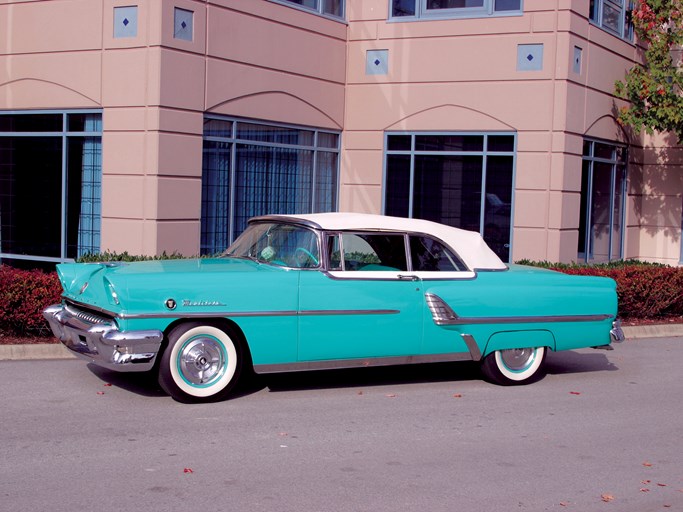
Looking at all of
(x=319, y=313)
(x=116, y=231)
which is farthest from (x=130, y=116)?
(x=319, y=313)

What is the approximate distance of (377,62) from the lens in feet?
51.5

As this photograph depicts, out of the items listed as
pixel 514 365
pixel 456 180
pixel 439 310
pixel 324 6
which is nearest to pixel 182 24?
pixel 324 6

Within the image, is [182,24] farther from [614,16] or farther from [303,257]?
[614,16]

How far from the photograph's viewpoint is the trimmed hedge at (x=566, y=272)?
9.76 m

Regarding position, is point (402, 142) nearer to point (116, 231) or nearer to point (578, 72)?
point (578, 72)

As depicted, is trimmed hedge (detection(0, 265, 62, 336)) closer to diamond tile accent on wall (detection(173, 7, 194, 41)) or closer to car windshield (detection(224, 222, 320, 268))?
car windshield (detection(224, 222, 320, 268))

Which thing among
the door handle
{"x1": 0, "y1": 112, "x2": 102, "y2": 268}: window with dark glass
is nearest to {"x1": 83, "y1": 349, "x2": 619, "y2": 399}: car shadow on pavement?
the door handle

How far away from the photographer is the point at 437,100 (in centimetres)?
1542

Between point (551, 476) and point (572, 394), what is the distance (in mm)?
2740

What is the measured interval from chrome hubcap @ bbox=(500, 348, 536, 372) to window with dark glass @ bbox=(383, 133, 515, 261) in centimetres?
619

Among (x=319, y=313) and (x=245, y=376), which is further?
(x=245, y=376)

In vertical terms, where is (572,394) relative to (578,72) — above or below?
below

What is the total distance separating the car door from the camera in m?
7.94

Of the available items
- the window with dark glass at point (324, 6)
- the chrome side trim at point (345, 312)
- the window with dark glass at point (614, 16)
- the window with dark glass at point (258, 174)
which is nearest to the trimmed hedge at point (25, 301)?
the chrome side trim at point (345, 312)
